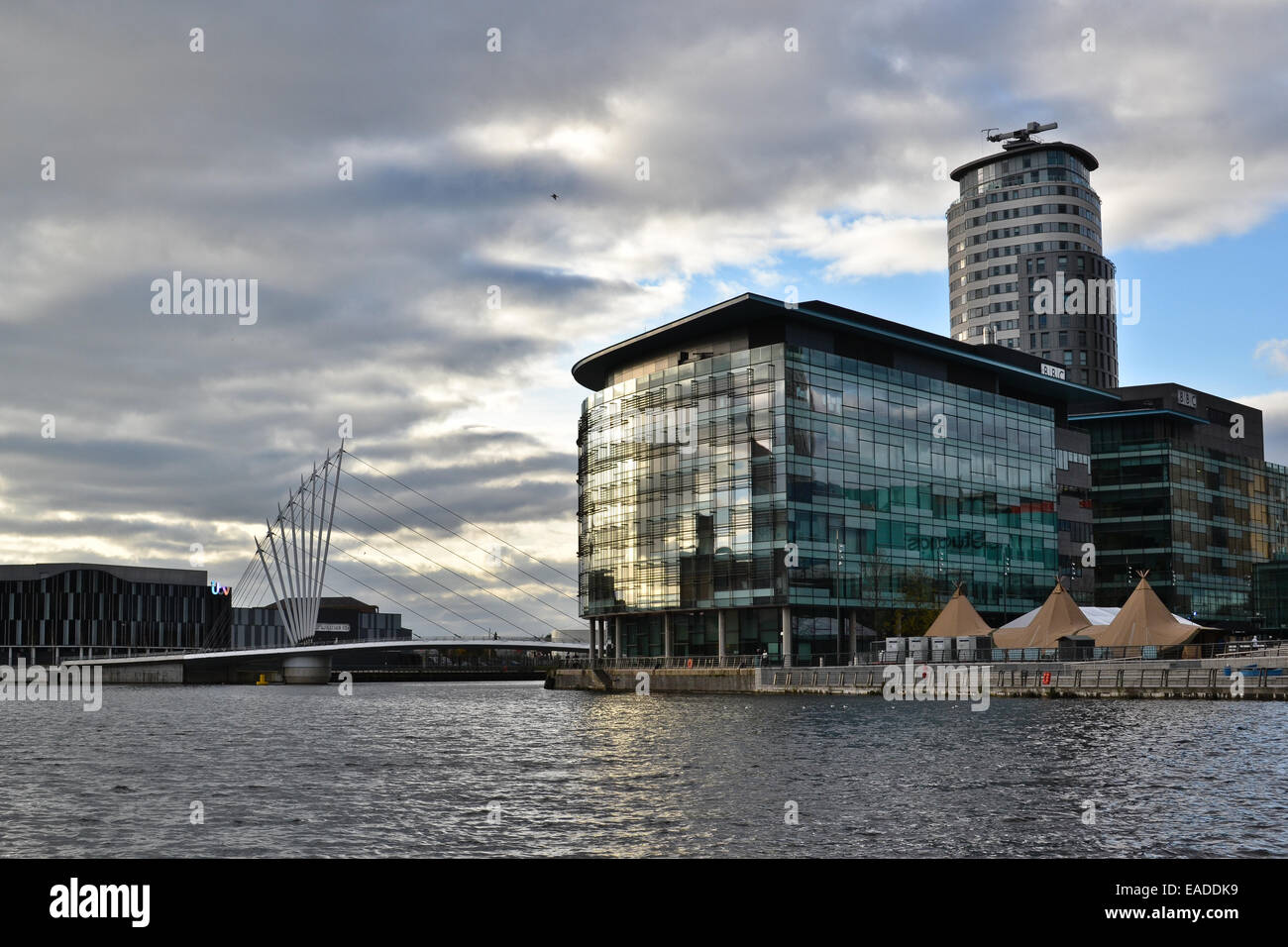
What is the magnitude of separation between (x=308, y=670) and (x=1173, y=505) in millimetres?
111733

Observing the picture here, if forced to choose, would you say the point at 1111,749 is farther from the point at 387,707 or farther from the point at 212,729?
the point at 387,707

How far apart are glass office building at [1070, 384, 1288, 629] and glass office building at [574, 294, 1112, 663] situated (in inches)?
857

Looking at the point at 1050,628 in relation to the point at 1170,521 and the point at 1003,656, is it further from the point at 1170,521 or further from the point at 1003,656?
the point at 1170,521

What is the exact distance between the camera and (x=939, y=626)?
81.6 metres

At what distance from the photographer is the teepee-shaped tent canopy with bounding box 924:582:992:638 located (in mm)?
80812

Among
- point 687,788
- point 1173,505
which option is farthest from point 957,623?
point 1173,505

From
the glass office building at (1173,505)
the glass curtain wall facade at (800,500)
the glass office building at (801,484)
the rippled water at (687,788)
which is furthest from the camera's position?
the glass office building at (1173,505)

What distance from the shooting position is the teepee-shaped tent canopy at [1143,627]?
69562 millimetres

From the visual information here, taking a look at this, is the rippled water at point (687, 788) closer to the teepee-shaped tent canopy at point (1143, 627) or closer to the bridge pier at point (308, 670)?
the teepee-shaped tent canopy at point (1143, 627)

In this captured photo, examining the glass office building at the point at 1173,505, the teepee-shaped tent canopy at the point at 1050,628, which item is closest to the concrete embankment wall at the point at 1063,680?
the teepee-shaped tent canopy at the point at 1050,628

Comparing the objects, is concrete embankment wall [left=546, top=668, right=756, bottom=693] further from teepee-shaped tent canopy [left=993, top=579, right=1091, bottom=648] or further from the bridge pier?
the bridge pier

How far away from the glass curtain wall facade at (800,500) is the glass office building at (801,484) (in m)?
0.18
